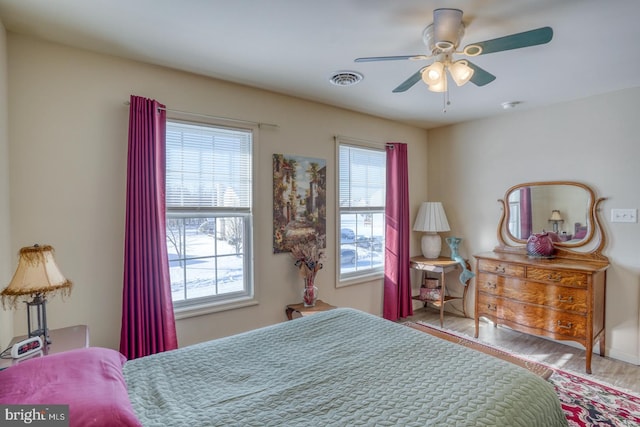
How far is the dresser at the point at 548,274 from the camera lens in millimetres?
2789

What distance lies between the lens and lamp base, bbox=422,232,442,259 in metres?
4.16

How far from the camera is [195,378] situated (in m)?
1.42

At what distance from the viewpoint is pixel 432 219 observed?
4086mm

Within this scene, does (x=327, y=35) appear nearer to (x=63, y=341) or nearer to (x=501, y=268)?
(x=63, y=341)

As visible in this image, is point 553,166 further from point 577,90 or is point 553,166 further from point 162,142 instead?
point 162,142

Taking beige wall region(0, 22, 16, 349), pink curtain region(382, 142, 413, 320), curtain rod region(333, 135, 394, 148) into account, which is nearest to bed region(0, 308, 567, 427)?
beige wall region(0, 22, 16, 349)

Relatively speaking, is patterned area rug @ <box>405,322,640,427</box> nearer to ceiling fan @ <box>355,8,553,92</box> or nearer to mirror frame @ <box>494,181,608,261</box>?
mirror frame @ <box>494,181,608,261</box>

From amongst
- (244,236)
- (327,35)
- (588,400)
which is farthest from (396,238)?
(327,35)

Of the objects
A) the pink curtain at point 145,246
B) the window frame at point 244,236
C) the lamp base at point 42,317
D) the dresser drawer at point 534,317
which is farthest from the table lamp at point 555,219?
the lamp base at point 42,317

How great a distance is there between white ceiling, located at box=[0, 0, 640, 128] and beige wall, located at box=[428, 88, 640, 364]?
1.19 ft

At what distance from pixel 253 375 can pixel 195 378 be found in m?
0.25

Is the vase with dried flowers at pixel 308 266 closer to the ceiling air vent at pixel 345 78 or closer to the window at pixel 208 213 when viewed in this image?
the window at pixel 208 213

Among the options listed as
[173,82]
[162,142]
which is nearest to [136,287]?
[162,142]

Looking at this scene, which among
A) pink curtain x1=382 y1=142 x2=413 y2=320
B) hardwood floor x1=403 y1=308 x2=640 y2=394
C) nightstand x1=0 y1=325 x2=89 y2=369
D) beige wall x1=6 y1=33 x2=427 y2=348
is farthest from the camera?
pink curtain x1=382 y1=142 x2=413 y2=320
